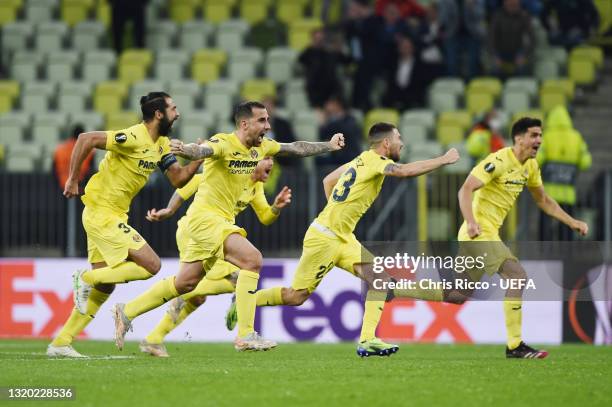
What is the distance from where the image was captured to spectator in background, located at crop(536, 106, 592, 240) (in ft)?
66.6

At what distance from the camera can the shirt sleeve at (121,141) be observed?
1420cm

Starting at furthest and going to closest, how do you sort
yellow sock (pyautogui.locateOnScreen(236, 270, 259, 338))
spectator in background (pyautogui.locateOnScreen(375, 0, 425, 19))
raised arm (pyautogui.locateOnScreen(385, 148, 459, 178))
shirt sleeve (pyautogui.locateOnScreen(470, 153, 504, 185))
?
spectator in background (pyautogui.locateOnScreen(375, 0, 425, 19)) < shirt sleeve (pyautogui.locateOnScreen(470, 153, 504, 185)) < yellow sock (pyautogui.locateOnScreen(236, 270, 259, 338)) < raised arm (pyautogui.locateOnScreen(385, 148, 459, 178))

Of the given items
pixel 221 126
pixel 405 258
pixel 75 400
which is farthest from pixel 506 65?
pixel 75 400

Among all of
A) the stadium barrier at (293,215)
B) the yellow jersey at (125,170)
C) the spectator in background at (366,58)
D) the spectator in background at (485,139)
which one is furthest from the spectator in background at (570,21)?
the yellow jersey at (125,170)

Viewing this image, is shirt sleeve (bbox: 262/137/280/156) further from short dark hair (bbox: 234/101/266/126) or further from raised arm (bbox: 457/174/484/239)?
raised arm (bbox: 457/174/484/239)

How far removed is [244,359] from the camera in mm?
14086

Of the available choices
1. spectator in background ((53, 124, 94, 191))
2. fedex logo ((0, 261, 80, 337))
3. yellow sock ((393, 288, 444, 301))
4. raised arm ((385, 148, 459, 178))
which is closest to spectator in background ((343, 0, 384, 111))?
spectator in background ((53, 124, 94, 191))

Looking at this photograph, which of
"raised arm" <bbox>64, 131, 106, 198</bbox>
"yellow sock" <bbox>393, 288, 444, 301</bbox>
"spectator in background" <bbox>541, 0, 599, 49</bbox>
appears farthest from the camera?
"spectator in background" <bbox>541, 0, 599, 49</bbox>

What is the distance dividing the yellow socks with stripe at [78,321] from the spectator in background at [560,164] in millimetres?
7810

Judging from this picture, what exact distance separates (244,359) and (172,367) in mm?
1315

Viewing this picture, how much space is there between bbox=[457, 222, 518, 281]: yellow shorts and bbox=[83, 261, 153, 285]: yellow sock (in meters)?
3.38

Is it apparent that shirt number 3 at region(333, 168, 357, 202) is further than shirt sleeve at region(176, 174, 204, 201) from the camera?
No

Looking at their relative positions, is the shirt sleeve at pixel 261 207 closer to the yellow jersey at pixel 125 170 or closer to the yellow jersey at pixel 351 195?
the yellow jersey at pixel 351 195

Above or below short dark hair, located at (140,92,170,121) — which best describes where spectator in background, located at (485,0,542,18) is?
above
